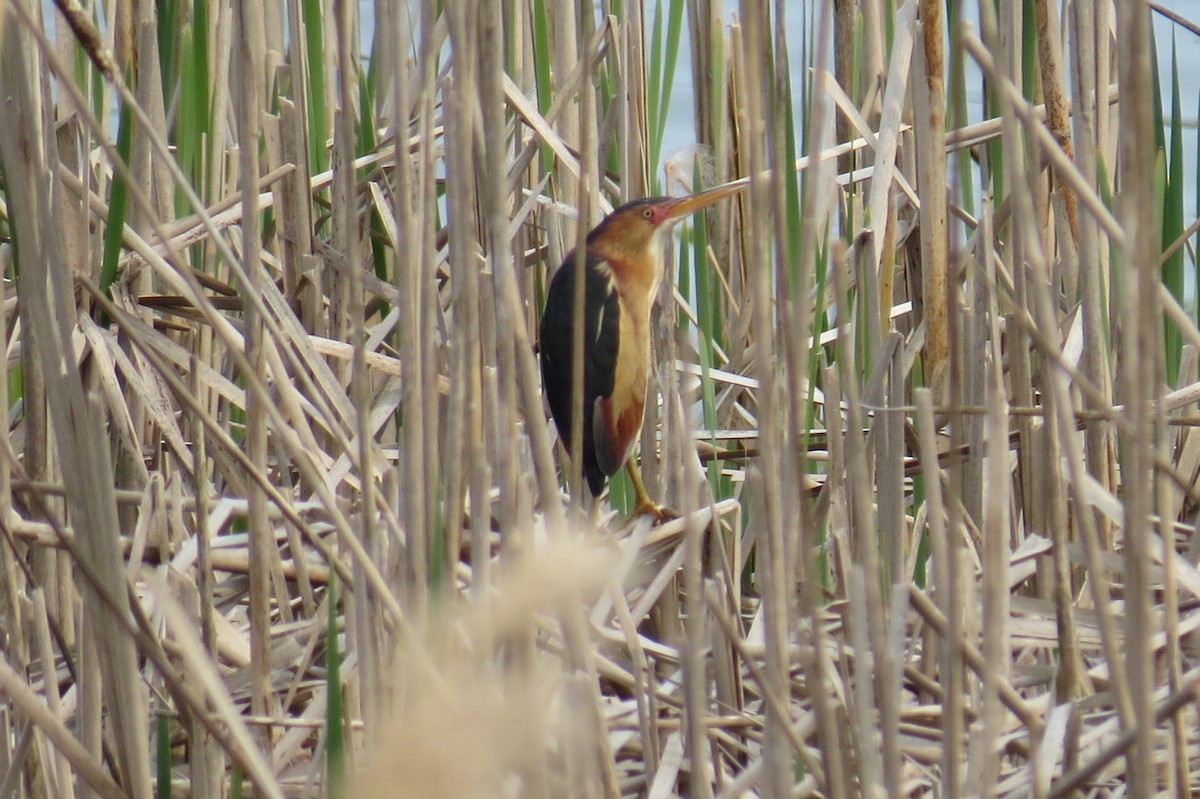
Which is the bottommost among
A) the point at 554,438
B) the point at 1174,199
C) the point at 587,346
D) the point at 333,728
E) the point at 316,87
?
the point at 333,728

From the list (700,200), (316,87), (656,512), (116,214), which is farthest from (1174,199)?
(116,214)

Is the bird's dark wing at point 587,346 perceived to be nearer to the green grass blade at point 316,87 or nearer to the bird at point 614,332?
the bird at point 614,332

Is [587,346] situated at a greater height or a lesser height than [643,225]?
lesser

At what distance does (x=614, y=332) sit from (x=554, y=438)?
0.28 meters

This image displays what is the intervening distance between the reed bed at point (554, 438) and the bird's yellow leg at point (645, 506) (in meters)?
0.03

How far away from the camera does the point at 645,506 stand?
2.40 meters

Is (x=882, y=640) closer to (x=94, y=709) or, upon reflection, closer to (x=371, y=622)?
(x=371, y=622)

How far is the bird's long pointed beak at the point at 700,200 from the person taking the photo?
2438 millimetres

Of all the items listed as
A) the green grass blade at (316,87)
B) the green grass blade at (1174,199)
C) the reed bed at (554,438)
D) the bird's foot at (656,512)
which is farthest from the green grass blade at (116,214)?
the green grass blade at (1174,199)

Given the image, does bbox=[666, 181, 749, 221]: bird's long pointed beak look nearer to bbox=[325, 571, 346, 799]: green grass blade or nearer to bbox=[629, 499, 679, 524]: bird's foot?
bbox=[629, 499, 679, 524]: bird's foot

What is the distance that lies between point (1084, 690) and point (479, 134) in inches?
32.9

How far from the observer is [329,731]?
Result: 1122 mm

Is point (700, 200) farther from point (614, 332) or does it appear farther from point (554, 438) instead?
point (554, 438)

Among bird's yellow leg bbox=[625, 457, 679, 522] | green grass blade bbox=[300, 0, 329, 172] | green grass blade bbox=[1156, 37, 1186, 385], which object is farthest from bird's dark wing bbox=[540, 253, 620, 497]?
green grass blade bbox=[1156, 37, 1186, 385]
